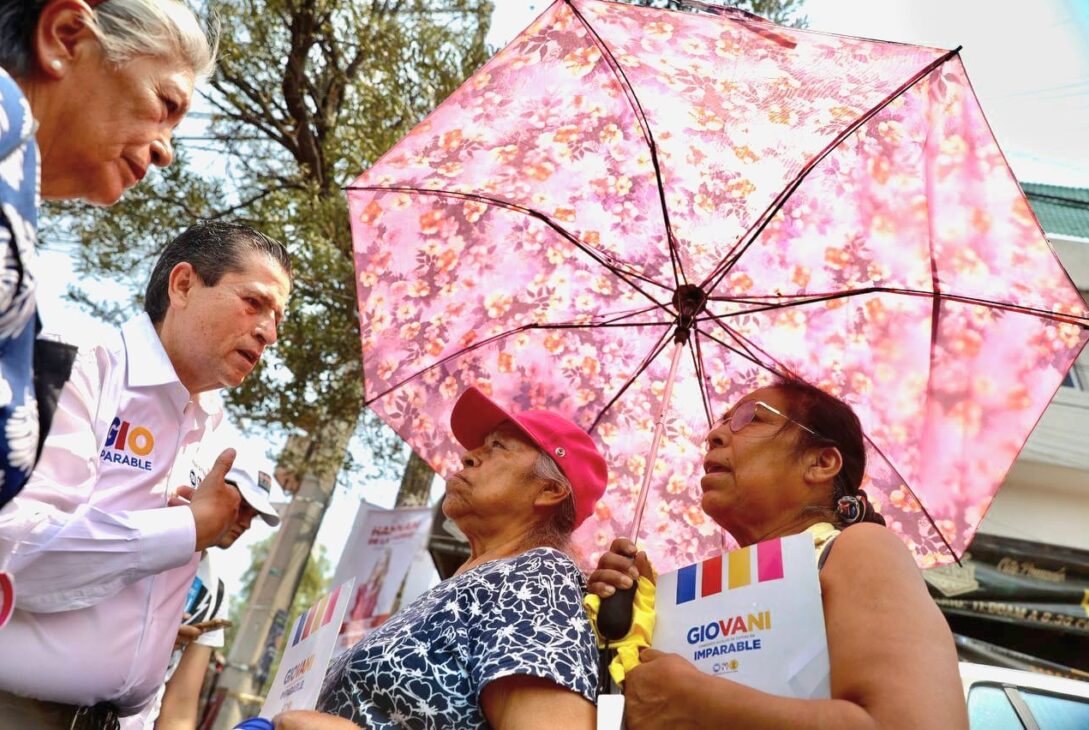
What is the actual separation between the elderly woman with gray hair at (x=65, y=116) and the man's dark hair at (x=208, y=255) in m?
0.93

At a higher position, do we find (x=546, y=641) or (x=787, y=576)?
(x=787, y=576)

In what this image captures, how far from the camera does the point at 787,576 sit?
5.99 feet

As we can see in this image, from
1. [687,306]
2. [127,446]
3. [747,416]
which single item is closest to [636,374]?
[687,306]

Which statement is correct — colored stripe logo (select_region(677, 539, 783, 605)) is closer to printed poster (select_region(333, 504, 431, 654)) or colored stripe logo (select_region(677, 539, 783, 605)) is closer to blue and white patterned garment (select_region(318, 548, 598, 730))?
blue and white patterned garment (select_region(318, 548, 598, 730))

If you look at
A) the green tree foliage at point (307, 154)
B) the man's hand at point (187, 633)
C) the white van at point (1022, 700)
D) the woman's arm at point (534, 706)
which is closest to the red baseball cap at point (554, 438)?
the woman's arm at point (534, 706)

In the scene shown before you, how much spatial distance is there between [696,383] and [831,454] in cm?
112

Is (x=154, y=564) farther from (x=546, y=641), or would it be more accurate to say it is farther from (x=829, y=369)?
(x=829, y=369)

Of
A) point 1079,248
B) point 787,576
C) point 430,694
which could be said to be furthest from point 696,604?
point 1079,248

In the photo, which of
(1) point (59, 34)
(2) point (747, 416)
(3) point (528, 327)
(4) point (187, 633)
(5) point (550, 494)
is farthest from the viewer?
(3) point (528, 327)

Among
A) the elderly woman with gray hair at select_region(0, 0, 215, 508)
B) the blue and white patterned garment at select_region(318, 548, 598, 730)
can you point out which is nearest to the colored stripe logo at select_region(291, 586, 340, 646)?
the blue and white patterned garment at select_region(318, 548, 598, 730)

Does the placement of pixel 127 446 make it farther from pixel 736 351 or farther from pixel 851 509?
pixel 736 351

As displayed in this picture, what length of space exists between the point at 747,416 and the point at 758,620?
30.3 inches

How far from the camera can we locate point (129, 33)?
1.57 m

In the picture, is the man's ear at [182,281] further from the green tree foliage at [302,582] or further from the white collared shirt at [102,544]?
the green tree foliage at [302,582]
